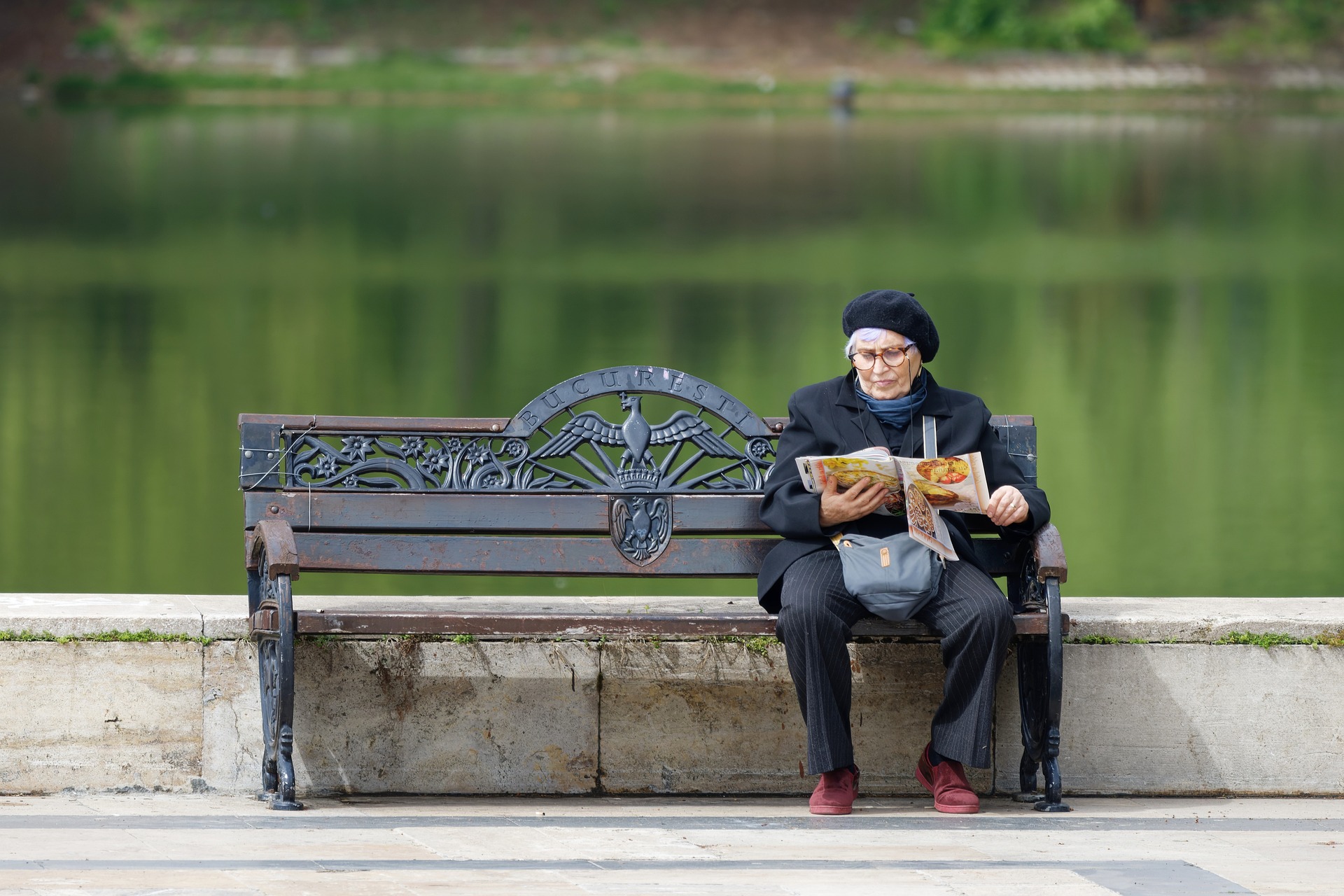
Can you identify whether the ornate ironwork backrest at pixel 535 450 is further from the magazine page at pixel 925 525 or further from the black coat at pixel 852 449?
the magazine page at pixel 925 525

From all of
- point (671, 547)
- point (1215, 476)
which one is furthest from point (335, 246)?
point (671, 547)

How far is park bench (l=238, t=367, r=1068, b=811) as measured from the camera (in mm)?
4965

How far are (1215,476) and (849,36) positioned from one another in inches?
1566

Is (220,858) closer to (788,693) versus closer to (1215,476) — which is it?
(788,693)

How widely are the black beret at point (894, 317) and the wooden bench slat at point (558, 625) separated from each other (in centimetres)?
70

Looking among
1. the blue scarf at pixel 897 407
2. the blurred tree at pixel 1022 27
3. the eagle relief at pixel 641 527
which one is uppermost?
the blurred tree at pixel 1022 27

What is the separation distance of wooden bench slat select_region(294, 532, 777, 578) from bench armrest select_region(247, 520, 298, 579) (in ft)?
0.41

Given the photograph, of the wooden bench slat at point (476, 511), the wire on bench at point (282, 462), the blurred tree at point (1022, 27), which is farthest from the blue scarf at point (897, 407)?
the blurred tree at point (1022, 27)

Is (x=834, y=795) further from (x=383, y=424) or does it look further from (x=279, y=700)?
(x=383, y=424)

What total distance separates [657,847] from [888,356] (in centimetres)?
138

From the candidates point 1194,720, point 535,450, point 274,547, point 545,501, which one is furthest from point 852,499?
point 274,547

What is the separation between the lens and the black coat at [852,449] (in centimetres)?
486

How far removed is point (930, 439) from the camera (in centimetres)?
491

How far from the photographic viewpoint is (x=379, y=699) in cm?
495
